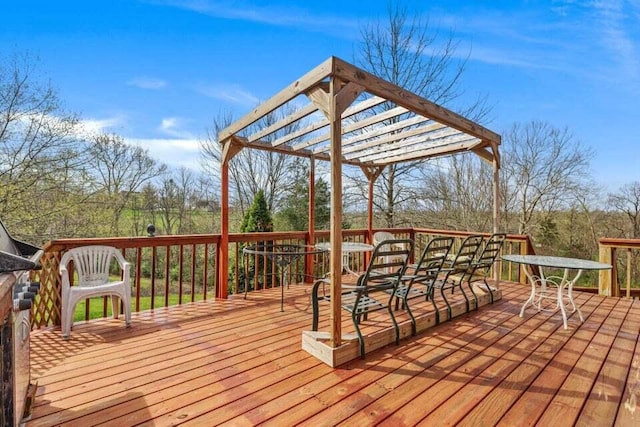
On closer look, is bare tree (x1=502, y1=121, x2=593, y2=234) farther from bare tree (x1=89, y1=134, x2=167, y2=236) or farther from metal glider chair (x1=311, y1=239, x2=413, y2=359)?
bare tree (x1=89, y1=134, x2=167, y2=236)

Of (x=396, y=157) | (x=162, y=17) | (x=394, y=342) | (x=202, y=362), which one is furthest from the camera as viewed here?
(x=162, y=17)

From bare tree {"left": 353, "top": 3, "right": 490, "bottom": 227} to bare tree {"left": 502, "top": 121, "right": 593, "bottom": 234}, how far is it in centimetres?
425

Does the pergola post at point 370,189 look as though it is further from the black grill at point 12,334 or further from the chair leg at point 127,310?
the black grill at point 12,334

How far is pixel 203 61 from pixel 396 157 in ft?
22.4

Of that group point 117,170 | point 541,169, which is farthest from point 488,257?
point 117,170

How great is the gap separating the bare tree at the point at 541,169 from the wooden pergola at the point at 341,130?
27.6ft

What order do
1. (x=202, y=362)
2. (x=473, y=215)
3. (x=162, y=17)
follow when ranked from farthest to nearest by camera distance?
1. (x=473, y=215)
2. (x=162, y=17)
3. (x=202, y=362)

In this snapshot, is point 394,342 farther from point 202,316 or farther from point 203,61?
point 203,61

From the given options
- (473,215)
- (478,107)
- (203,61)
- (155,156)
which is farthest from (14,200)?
(473,215)

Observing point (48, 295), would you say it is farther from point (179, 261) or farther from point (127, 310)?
point (179, 261)

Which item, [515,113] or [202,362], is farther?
[515,113]

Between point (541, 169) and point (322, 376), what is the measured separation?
13160 mm

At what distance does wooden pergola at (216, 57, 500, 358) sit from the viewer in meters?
2.50

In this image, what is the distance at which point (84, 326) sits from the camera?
3234mm
